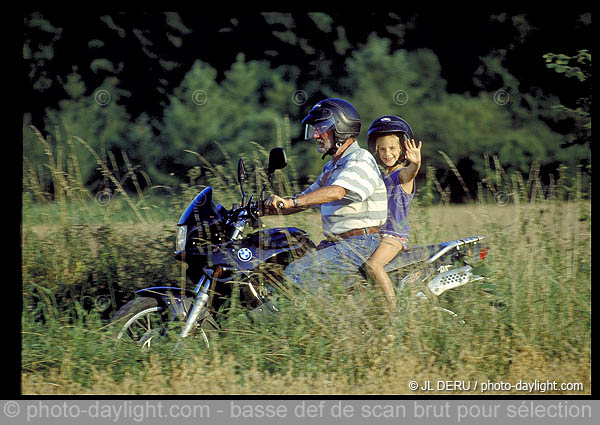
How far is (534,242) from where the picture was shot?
16.3ft

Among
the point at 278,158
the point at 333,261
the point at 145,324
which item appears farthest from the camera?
the point at 145,324

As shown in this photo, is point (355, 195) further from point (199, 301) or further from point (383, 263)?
point (199, 301)

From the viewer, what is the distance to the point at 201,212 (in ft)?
13.5

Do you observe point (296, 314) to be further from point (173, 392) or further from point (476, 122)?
point (476, 122)

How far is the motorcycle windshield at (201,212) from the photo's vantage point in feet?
13.5

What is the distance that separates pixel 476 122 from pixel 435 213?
94 cm

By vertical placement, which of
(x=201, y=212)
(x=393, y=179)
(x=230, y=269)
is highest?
(x=393, y=179)

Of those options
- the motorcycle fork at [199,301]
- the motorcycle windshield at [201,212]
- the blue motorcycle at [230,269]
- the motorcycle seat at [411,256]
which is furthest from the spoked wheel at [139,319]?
the motorcycle seat at [411,256]

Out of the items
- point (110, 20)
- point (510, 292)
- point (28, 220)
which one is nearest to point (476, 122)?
point (510, 292)

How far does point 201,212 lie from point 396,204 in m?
1.15

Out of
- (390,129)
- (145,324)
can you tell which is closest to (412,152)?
(390,129)

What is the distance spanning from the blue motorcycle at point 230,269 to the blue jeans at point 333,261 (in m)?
0.05

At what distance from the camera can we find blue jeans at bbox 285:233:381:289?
420 cm

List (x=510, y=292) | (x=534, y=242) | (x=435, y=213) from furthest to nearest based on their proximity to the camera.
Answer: (x=435, y=213) < (x=534, y=242) < (x=510, y=292)
